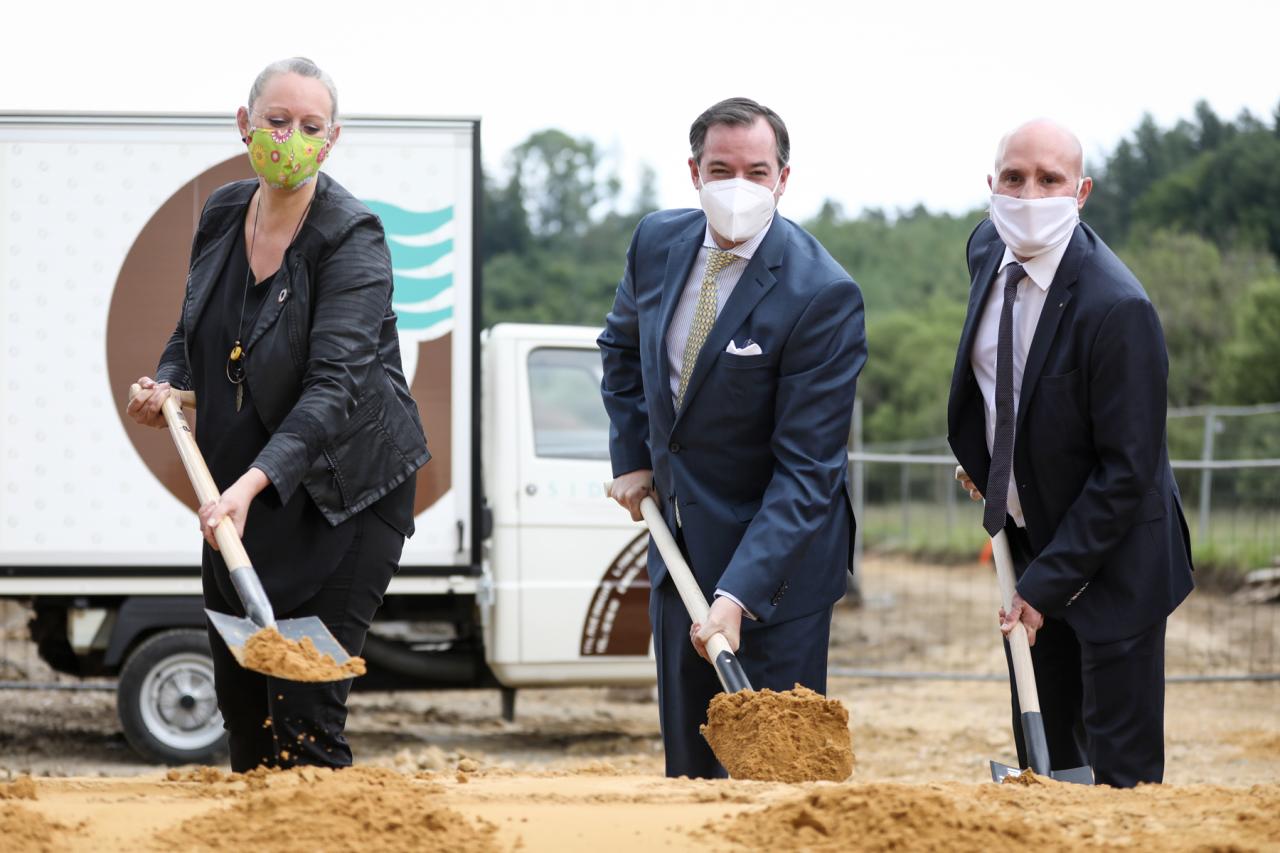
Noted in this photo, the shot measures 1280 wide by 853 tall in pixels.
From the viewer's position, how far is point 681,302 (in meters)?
3.99

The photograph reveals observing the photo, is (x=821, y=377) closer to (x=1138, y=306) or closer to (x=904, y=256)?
(x=1138, y=306)

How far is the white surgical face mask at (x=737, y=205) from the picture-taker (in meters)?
3.83

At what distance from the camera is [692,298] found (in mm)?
3977

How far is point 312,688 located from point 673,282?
136 cm

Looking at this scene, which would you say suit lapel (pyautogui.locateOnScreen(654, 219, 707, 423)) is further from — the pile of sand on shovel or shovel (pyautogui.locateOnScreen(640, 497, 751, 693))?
the pile of sand on shovel

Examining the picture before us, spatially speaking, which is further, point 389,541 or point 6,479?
point 6,479

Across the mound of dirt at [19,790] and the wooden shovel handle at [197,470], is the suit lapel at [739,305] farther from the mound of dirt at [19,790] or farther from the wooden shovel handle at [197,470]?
the mound of dirt at [19,790]

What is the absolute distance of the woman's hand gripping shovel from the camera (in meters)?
3.61

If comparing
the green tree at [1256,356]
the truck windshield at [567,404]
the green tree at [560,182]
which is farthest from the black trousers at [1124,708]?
the green tree at [560,182]

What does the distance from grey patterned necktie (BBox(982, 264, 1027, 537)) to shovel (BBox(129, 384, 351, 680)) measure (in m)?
1.65

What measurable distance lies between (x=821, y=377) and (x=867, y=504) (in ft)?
72.0

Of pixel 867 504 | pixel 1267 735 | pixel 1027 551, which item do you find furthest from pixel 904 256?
pixel 1027 551

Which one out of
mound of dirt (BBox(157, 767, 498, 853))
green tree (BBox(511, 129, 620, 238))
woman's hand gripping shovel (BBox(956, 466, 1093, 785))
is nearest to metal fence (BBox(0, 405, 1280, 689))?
woman's hand gripping shovel (BBox(956, 466, 1093, 785))

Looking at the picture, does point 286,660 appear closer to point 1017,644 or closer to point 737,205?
point 737,205
